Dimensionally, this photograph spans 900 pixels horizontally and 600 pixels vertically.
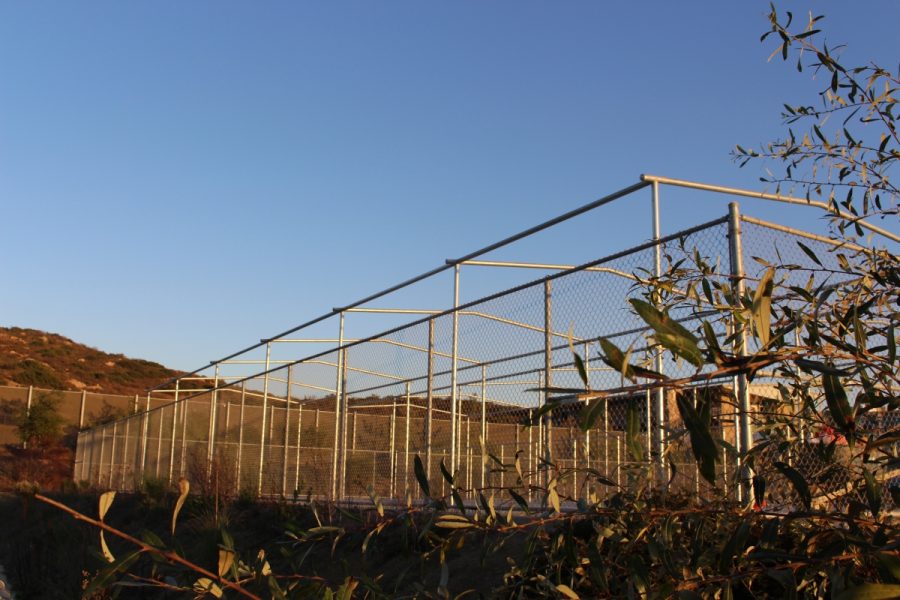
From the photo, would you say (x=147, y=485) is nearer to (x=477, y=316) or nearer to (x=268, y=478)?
(x=268, y=478)

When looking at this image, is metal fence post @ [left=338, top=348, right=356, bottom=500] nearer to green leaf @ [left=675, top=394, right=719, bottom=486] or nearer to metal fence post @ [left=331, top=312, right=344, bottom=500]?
metal fence post @ [left=331, top=312, right=344, bottom=500]

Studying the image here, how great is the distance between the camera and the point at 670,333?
159 centimetres

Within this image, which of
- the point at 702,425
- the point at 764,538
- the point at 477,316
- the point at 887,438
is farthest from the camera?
the point at 477,316

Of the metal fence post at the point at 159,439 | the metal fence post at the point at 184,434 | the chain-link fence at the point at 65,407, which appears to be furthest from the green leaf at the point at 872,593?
the chain-link fence at the point at 65,407

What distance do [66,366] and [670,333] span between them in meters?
58.5

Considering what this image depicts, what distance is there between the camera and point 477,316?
31.3 feet

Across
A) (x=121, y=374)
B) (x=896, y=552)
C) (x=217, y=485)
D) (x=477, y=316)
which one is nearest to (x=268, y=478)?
(x=217, y=485)

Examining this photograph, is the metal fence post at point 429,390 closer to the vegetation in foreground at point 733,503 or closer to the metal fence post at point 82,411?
the vegetation in foreground at point 733,503

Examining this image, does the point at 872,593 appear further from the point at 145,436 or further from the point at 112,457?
the point at 112,457

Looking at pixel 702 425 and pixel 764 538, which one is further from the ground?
pixel 702 425

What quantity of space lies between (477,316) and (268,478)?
243 inches

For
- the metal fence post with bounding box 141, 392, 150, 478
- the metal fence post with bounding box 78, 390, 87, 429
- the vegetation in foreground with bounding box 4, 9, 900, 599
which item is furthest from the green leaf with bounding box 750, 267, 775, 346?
the metal fence post with bounding box 78, 390, 87, 429

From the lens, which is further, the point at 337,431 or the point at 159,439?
the point at 159,439

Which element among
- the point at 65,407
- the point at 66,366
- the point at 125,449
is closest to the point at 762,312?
the point at 125,449
